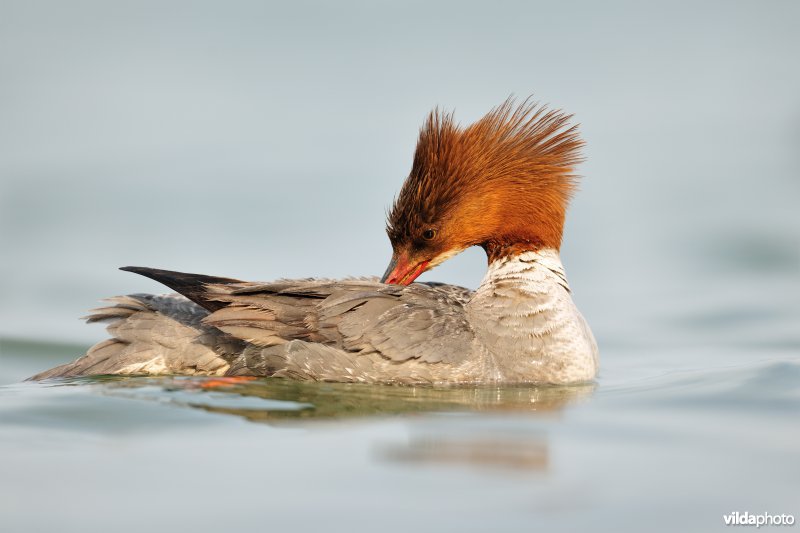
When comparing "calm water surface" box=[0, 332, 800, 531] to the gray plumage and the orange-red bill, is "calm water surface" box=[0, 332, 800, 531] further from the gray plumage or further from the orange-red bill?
the orange-red bill

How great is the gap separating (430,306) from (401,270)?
56cm

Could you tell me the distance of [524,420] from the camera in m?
6.62

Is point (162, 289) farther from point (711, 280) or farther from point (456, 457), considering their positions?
point (456, 457)

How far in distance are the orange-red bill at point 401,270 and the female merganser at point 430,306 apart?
0.03 feet

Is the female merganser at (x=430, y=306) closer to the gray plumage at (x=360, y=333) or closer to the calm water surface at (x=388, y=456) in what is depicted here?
the gray plumage at (x=360, y=333)

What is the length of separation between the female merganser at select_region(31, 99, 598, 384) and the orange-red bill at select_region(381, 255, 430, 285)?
0.01 meters

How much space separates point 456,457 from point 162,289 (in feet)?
19.7

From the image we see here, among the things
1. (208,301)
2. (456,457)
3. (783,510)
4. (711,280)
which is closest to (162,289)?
(208,301)

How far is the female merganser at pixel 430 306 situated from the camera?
7.47m

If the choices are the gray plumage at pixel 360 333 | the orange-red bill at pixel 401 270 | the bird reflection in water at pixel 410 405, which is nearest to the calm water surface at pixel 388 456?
the bird reflection in water at pixel 410 405

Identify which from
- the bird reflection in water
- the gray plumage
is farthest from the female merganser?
the bird reflection in water

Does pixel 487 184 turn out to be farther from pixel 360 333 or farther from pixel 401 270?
pixel 360 333

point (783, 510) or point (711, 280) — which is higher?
point (711, 280)

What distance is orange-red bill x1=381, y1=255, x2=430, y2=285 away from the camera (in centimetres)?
810
